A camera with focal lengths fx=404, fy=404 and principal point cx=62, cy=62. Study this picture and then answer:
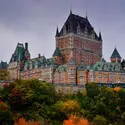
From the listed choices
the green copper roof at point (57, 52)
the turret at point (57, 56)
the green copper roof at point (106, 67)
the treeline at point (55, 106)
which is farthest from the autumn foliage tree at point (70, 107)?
the green copper roof at point (57, 52)

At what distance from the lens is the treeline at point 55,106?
52.9 meters

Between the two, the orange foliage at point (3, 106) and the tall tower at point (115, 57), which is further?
the tall tower at point (115, 57)

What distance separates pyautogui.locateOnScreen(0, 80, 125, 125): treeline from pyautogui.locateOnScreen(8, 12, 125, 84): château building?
2210cm

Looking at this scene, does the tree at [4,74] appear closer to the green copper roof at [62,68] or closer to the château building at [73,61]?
the château building at [73,61]

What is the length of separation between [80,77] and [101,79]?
4575 millimetres

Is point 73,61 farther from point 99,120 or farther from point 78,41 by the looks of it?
point 99,120

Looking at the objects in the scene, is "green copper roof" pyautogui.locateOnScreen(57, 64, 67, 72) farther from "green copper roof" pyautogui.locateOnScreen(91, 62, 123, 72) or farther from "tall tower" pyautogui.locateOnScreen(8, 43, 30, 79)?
"tall tower" pyautogui.locateOnScreen(8, 43, 30, 79)

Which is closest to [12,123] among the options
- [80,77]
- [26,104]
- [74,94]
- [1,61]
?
[26,104]

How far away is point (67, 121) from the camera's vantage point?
171 ft

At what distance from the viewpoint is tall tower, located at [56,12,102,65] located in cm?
9275

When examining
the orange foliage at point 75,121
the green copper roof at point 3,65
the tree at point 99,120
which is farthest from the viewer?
the green copper roof at point 3,65

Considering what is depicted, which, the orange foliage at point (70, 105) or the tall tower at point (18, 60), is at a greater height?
the tall tower at point (18, 60)

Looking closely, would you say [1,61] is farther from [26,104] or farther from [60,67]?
[26,104]

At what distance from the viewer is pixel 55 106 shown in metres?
57.4
